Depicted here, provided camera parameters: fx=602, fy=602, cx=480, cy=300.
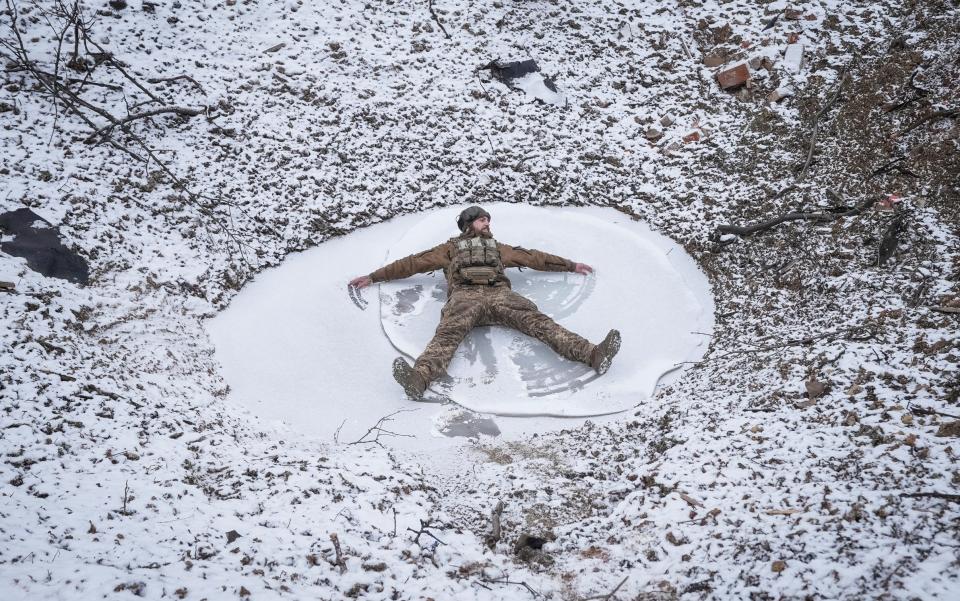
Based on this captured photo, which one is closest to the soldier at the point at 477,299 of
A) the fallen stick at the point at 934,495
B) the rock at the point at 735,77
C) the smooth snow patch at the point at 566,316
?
the smooth snow patch at the point at 566,316

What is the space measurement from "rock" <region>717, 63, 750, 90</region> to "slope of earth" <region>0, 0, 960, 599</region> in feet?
0.43

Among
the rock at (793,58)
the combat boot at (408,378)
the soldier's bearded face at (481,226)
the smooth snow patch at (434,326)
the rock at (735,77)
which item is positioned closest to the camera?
the combat boot at (408,378)

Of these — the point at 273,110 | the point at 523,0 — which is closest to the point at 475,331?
the point at 273,110

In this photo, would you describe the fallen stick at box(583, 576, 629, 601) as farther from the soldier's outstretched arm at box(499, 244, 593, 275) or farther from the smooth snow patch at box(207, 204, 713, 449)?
the soldier's outstretched arm at box(499, 244, 593, 275)

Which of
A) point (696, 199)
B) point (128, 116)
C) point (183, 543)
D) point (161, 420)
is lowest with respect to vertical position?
point (183, 543)

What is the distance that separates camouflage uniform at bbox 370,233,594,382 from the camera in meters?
5.27

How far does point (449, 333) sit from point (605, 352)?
4.54 ft

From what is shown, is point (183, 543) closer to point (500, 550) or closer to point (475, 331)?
point (500, 550)

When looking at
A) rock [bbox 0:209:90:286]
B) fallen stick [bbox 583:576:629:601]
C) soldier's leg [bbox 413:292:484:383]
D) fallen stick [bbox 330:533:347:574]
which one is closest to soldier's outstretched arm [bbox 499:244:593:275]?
soldier's leg [bbox 413:292:484:383]

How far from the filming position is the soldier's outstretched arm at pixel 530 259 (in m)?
6.19

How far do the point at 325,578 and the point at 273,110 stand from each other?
6426 millimetres

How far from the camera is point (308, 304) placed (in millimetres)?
6156

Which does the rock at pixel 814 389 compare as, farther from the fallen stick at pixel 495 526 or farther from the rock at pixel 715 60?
the rock at pixel 715 60

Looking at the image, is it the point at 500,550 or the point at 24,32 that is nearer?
the point at 500,550
